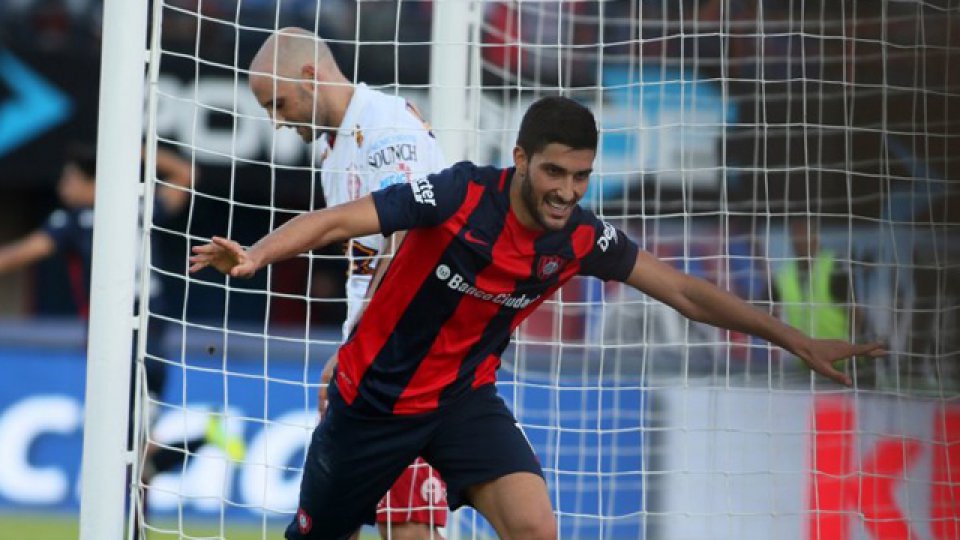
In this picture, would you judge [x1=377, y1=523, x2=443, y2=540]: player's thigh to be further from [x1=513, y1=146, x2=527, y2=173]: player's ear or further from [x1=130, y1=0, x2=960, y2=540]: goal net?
[x1=513, y1=146, x2=527, y2=173]: player's ear

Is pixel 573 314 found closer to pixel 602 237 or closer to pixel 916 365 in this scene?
pixel 916 365

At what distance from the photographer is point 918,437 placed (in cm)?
594

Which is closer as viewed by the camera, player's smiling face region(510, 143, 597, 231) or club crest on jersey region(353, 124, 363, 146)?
player's smiling face region(510, 143, 597, 231)

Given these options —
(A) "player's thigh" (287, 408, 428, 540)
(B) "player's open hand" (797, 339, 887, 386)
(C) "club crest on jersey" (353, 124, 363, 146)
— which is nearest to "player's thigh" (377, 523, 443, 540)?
(A) "player's thigh" (287, 408, 428, 540)

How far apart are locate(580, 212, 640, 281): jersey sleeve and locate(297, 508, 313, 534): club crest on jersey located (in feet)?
3.47

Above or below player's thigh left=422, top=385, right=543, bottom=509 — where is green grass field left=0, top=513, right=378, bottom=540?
below

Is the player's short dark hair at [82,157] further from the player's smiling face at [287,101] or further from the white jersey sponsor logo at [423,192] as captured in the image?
the white jersey sponsor logo at [423,192]

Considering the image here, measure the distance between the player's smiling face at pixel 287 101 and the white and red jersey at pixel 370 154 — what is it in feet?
0.35

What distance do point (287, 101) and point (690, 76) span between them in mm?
3003

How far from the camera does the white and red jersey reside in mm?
5055

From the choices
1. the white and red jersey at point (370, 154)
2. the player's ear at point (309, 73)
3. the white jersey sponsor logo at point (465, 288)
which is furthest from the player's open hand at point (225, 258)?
the player's ear at point (309, 73)

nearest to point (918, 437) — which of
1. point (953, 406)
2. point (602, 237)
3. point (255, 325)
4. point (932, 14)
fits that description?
point (953, 406)

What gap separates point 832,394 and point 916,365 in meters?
0.75

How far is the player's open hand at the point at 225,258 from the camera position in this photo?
382cm
